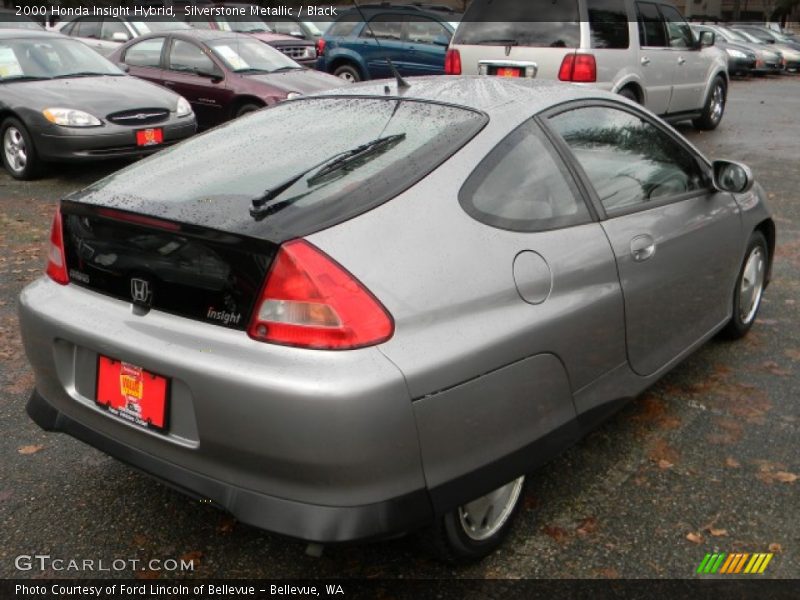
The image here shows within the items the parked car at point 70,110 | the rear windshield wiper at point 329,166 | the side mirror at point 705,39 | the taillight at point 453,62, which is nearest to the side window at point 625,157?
the rear windshield wiper at point 329,166

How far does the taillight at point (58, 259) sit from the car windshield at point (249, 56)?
25.7 feet

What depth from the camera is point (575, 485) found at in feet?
10.1

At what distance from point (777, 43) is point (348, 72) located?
19.3 m

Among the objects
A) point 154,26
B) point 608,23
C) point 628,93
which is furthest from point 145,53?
point 628,93

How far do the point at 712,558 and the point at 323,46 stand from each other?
1295 cm

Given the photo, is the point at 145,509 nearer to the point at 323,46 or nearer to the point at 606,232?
the point at 606,232

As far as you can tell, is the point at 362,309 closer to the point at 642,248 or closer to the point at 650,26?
the point at 642,248

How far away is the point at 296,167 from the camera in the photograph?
266 cm

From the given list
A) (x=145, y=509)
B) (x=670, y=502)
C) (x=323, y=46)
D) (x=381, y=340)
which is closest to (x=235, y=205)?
(x=381, y=340)

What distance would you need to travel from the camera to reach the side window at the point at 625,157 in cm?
308

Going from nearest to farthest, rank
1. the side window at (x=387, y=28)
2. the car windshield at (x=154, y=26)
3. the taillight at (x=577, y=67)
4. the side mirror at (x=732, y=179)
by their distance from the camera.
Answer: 1. the side mirror at (x=732, y=179)
2. the taillight at (x=577, y=67)
3. the side window at (x=387, y=28)
4. the car windshield at (x=154, y=26)

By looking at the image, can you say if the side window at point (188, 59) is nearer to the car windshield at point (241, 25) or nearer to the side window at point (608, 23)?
the side window at point (608, 23)

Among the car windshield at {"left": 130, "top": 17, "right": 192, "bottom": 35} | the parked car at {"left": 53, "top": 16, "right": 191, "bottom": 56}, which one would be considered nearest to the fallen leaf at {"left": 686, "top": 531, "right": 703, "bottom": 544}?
the parked car at {"left": 53, "top": 16, "right": 191, "bottom": 56}

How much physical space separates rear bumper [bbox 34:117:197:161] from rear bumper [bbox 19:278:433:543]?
6.11 m
